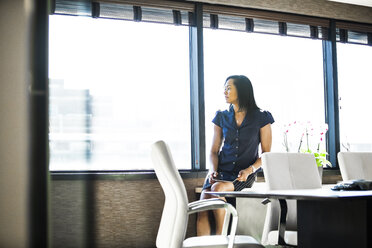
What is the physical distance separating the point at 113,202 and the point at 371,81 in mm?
3510

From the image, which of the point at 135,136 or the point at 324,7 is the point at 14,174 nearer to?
the point at 135,136

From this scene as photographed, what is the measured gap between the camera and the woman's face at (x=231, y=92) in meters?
3.70

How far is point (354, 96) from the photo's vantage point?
5.37 meters

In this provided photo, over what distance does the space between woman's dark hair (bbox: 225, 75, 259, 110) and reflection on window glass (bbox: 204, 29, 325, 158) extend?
3.15 feet

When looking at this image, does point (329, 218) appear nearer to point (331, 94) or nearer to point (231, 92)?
point (231, 92)

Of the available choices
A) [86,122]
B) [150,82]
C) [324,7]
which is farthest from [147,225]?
[86,122]

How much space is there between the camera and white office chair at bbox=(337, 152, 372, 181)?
11.3ft

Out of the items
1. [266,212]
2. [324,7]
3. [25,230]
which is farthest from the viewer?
[324,7]

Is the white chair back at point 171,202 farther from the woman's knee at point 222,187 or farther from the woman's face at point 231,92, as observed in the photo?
the woman's face at point 231,92

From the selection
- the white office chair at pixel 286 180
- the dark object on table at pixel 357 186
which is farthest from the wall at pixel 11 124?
the white office chair at pixel 286 180

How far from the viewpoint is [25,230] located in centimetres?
48

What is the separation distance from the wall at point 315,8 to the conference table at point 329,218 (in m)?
2.87

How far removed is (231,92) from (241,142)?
42 cm

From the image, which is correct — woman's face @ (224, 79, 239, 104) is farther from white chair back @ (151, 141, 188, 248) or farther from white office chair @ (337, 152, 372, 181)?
white chair back @ (151, 141, 188, 248)
